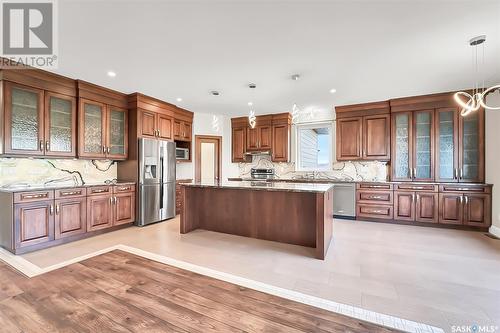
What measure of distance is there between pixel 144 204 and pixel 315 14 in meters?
4.17

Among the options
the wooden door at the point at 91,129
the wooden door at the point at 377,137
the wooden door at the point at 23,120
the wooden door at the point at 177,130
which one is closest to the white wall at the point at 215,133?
the wooden door at the point at 177,130

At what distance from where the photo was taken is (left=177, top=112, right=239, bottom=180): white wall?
231 inches

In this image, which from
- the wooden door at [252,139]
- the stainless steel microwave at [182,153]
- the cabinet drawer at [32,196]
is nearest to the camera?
the cabinet drawer at [32,196]

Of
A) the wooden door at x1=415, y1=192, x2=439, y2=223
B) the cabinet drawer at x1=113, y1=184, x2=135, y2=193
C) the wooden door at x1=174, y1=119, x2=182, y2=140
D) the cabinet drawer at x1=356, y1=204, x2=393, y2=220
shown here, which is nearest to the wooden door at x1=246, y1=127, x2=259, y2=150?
the wooden door at x1=174, y1=119, x2=182, y2=140

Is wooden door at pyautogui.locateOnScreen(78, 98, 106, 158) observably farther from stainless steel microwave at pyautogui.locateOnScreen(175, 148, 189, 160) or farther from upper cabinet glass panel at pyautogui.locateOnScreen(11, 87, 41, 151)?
stainless steel microwave at pyautogui.locateOnScreen(175, 148, 189, 160)

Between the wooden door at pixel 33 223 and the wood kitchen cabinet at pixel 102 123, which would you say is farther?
A: the wood kitchen cabinet at pixel 102 123

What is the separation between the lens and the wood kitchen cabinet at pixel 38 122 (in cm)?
301

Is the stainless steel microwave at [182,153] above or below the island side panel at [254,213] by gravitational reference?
above

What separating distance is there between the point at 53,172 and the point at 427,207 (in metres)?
6.88

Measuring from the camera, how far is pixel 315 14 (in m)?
2.07

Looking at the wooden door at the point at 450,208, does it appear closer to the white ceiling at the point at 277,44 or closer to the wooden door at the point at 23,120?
the white ceiling at the point at 277,44

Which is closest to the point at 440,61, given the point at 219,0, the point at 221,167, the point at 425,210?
the point at 425,210

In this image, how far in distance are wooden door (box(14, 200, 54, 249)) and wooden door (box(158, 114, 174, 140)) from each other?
2311 millimetres

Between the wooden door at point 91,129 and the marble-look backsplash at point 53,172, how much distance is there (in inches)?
14.8
